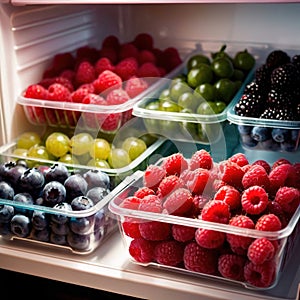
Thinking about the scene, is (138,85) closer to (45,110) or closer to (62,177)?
(45,110)

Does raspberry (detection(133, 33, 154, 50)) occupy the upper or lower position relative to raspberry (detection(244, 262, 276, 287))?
upper

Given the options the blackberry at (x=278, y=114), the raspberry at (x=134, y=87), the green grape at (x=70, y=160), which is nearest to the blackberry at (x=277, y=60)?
the blackberry at (x=278, y=114)

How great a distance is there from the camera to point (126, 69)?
1.46 m

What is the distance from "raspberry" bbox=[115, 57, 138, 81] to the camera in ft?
4.80

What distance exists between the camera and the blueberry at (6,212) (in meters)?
1.11

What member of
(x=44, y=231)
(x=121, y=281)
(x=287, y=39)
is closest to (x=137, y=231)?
(x=121, y=281)

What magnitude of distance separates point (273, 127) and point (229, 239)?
350 millimetres

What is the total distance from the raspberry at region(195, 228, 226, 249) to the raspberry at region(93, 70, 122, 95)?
0.56m

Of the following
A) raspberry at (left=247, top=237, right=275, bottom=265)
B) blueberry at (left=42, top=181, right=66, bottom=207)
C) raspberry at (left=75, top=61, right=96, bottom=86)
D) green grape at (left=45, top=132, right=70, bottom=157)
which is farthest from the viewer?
raspberry at (left=75, top=61, right=96, bottom=86)

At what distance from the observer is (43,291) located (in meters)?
1.25

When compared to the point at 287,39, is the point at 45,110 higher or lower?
lower

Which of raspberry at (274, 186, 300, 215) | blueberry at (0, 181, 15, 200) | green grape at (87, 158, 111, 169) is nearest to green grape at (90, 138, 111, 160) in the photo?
green grape at (87, 158, 111, 169)

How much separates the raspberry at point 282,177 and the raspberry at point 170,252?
206 millimetres

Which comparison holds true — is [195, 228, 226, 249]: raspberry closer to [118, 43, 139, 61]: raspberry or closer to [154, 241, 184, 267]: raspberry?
[154, 241, 184, 267]: raspberry
